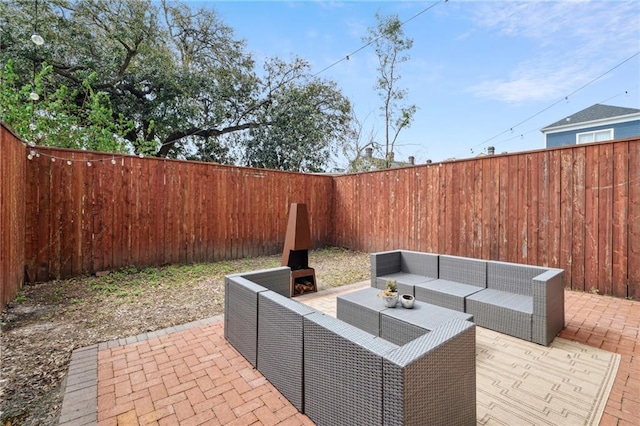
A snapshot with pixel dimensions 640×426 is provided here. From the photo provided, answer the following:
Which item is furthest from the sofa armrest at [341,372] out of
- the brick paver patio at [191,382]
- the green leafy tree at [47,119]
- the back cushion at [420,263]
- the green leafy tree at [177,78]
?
the green leafy tree at [177,78]

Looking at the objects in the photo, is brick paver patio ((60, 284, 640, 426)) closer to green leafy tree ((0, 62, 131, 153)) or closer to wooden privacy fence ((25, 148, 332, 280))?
wooden privacy fence ((25, 148, 332, 280))

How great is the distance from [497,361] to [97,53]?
535 inches

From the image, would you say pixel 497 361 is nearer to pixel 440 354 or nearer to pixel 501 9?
pixel 440 354

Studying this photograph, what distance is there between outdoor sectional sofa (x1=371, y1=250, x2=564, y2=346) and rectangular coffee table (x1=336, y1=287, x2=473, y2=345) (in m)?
0.62

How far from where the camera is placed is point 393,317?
2.53 metres

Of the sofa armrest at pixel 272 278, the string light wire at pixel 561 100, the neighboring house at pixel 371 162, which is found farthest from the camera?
the neighboring house at pixel 371 162

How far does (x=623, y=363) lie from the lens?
7.79ft

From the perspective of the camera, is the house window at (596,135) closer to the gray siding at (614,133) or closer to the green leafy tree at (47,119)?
the gray siding at (614,133)

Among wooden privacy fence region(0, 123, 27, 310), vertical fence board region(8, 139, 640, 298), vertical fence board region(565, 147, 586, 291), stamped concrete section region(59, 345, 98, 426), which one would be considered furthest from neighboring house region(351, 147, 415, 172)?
stamped concrete section region(59, 345, 98, 426)

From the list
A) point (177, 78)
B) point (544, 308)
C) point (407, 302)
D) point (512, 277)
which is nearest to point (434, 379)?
point (407, 302)

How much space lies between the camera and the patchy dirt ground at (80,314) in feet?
6.79

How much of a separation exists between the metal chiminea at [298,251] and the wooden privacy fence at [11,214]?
3.43 metres

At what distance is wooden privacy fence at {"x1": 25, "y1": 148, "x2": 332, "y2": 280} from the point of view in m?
4.77

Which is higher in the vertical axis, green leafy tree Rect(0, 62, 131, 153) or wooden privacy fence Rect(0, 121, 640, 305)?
green leafy tree Rect(0, 62, 131, 153)
